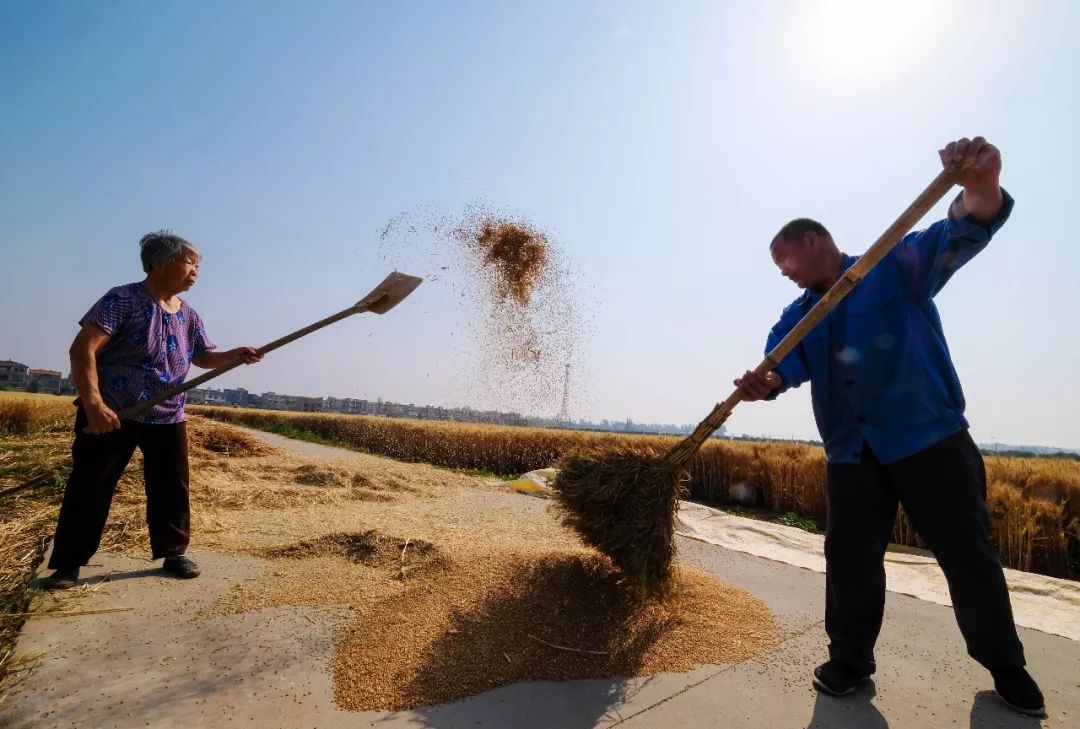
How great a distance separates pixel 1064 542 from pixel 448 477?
20.3ft

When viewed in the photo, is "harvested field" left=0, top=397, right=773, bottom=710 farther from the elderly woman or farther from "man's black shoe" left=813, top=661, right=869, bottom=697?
the elderly woman

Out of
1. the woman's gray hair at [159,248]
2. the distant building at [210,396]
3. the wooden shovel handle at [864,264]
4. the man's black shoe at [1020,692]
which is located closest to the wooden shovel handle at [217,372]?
the woman's gray hair at [159,248]

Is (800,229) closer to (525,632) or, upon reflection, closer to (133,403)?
(525,632)

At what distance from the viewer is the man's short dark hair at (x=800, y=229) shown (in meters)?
2.11

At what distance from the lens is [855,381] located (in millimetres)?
1930

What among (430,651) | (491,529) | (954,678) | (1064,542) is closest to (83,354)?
(430,651)

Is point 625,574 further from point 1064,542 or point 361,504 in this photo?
point 1064,542

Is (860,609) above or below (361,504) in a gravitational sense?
above

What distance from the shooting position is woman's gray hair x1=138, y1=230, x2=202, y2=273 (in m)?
2.55

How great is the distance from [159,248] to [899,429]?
329 cm

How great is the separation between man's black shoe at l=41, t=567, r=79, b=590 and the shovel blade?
74.0 inches

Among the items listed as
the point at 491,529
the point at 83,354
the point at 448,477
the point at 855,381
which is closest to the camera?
the point at 855,381

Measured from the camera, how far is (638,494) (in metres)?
2.30

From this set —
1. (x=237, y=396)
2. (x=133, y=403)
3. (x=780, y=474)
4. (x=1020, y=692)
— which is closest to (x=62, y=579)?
(x=133, y=403)
